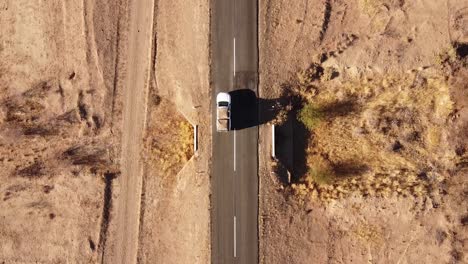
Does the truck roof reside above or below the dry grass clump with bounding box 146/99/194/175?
above

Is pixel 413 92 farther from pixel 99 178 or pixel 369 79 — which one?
pixel 99 178

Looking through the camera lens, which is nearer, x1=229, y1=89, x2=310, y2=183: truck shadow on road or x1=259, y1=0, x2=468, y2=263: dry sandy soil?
x1=259, y1=0, x2=468, y2=263: dry sandy soil

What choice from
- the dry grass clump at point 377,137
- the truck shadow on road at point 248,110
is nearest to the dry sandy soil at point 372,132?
the dry grass clump at point 377,137

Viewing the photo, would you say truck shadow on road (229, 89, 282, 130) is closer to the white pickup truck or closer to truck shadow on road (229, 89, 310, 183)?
truck shadow on road (229, 89, 310, 183)

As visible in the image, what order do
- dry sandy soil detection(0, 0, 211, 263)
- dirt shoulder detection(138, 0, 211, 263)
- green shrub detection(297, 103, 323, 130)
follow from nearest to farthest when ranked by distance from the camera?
1. dirt shoulder detection(138, 0, 211, 263)
2. dry sandy soil detection(0, 0, 211, 263)
3. green shrub detection(297, 103, 323, 130)

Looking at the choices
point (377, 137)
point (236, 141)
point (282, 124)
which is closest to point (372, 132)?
point (377, 137)

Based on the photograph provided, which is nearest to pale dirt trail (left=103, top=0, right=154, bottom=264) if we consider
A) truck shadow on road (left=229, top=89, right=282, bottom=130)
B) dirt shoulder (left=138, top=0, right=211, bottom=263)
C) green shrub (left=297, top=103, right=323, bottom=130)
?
dirt shoulder (left=138, top=0, right=211, bottom=263)

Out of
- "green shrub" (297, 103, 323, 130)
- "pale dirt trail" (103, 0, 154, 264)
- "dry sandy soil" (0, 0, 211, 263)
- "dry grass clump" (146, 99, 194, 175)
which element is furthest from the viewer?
"pale dirt trail" (103, 0, 154, 264)

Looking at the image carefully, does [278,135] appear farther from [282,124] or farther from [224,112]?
[224,112]
